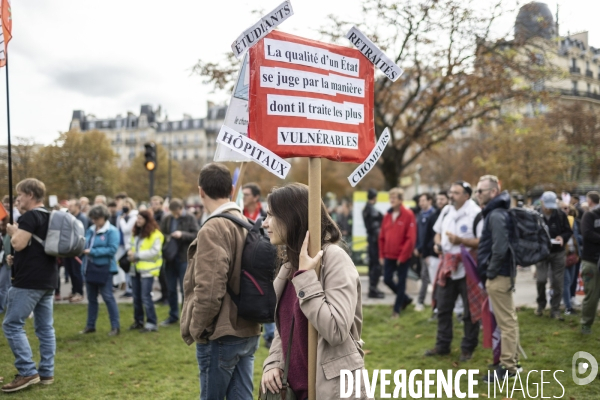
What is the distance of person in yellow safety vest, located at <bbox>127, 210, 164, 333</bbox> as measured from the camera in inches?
336

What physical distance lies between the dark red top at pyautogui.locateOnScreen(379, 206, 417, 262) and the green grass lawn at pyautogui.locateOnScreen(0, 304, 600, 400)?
3.70 ft

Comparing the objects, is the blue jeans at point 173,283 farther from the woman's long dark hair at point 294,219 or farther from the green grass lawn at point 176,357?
the woman's long dark hair at point 294,219

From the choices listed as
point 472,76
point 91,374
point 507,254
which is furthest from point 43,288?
point 472,76

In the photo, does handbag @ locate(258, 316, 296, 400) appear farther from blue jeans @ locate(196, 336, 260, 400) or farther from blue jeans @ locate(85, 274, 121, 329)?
blue jeans @ locate(85, 274, 121, 329)

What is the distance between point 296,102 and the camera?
2.97 meters

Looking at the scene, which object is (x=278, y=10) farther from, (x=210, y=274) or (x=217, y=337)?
(x=217, y=337)

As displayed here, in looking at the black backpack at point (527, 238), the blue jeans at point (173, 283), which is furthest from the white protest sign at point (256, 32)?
the blue jeans at point (173, 283)

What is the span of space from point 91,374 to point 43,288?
4.66 feet

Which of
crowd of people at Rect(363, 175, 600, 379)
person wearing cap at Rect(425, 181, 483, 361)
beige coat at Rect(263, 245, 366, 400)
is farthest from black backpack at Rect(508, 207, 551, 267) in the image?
beige coat at Rect(263, 245, 366, 400)

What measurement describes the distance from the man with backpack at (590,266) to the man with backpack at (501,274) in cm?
243

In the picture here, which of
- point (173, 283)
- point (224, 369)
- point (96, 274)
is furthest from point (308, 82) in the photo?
point (173, 283)

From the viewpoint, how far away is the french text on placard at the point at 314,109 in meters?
2.93

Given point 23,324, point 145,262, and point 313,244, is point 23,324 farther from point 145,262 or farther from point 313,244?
point 313,244

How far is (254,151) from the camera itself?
280cm
